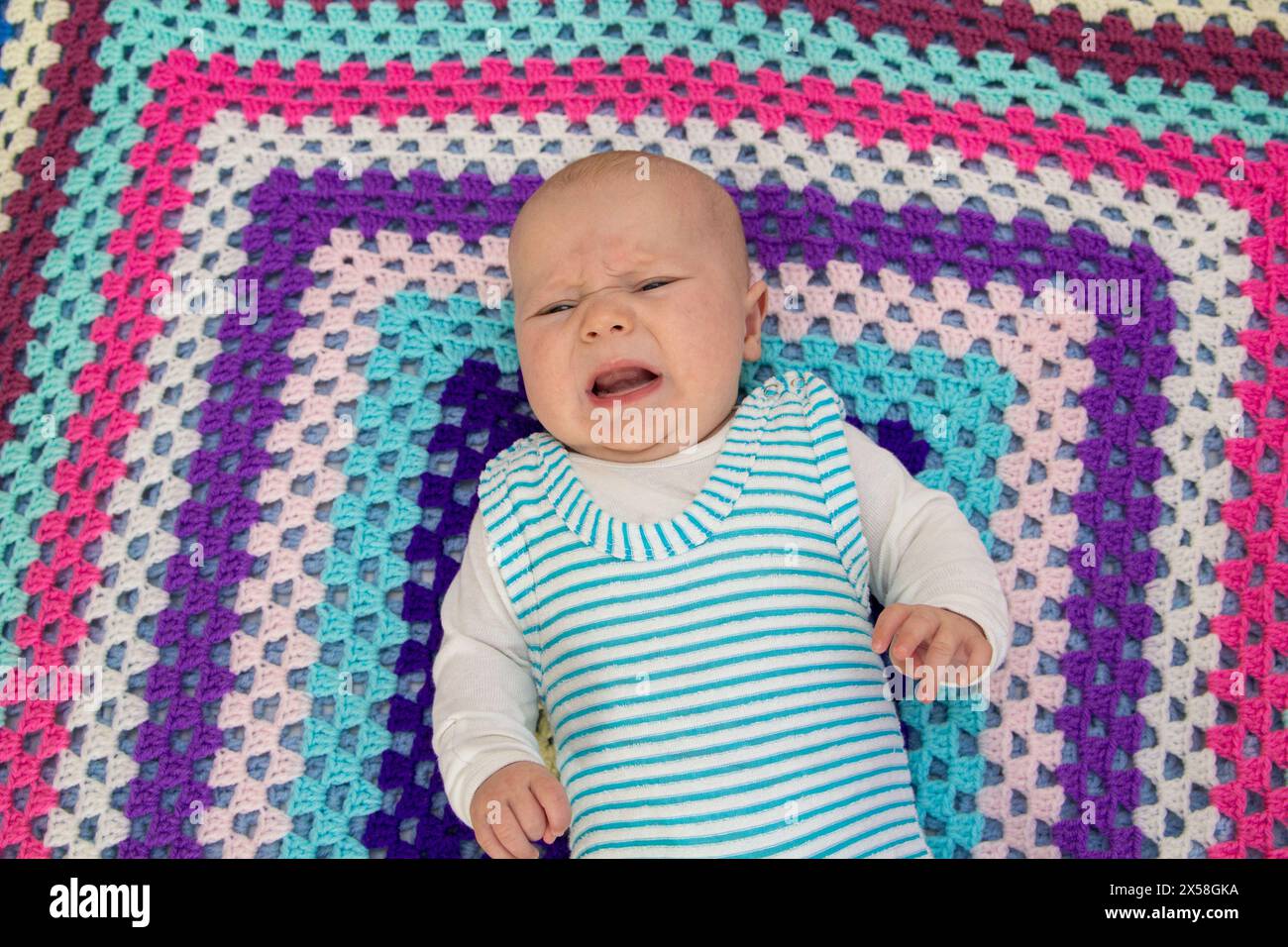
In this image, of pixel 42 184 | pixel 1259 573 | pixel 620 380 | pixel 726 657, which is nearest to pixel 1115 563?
pixel 1259 573

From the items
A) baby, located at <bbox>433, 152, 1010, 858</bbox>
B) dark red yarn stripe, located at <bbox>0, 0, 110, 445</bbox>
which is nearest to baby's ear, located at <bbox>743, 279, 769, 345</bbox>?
baby, located at <bbox>433, 152, 1010, 858</bbox>

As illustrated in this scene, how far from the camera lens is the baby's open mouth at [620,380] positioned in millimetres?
1409

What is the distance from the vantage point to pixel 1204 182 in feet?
→ 5.25

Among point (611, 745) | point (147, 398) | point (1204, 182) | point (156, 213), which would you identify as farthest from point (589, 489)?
point (1204, 182)

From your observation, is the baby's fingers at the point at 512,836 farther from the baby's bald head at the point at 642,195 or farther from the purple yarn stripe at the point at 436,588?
the baby's bald head at the point at 642,195

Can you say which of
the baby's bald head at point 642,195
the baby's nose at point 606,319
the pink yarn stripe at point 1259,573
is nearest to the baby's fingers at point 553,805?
the baby's nose at point 606,319

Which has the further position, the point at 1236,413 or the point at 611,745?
the point at 1236,413

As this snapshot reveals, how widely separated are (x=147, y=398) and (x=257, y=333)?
178mm

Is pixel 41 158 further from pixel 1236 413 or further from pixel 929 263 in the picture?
pixel 1236 413

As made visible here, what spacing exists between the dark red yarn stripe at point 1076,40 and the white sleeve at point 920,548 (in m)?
0.61

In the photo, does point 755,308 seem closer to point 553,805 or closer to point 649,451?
point 649,451

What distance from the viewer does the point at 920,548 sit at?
140 cm

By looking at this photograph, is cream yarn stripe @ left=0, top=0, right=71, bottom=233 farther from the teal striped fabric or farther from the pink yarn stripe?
the pink yarn stripe
